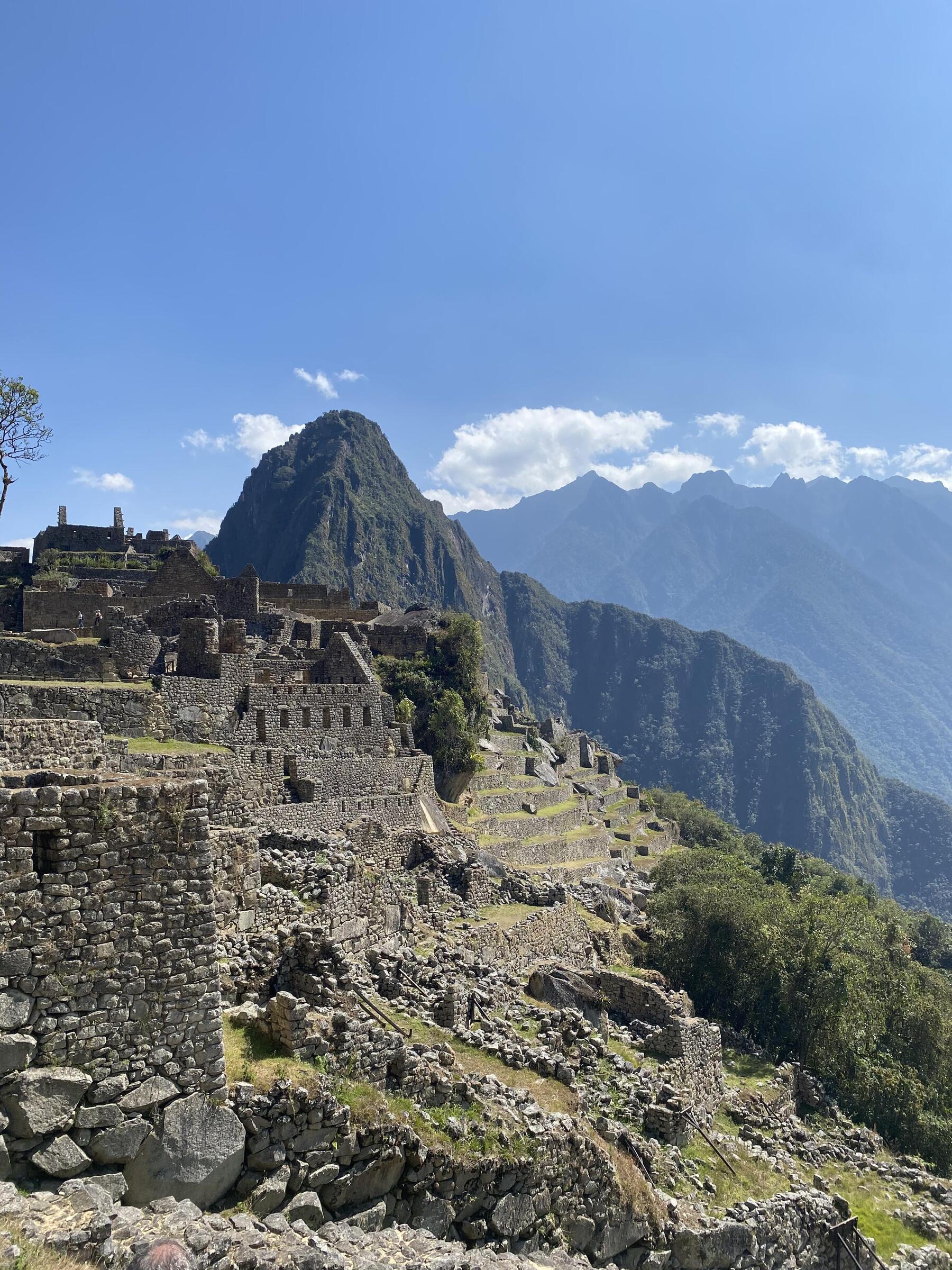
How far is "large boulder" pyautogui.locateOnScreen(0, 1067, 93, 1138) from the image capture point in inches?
219

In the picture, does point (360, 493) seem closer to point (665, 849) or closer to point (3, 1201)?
point (665, 849)

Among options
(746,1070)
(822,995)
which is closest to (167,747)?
(746,1070)

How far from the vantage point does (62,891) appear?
6023 millimetres

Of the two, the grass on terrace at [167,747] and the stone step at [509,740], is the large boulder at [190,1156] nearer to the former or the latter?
the grass on terrace at [167,747]

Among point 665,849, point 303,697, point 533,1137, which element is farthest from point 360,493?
point 533,1137

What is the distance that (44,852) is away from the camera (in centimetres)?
607

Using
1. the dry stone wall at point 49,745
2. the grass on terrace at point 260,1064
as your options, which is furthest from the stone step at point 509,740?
the grass on terrace at point 260,1064

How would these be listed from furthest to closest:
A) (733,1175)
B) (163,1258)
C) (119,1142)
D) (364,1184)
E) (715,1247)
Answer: (733,1175), (715,1247), (364,1184), (119,1142), (163,1258)

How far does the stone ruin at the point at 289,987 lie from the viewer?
5980mm

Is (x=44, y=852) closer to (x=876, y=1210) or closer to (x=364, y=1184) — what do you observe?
(x=364, y=1184)

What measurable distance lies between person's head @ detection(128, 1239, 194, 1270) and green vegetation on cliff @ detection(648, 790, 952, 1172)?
845 inches

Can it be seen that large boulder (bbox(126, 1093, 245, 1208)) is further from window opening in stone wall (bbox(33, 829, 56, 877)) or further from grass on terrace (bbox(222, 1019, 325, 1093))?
window opening in stone wall (bbox(33, 829, 56, 877))

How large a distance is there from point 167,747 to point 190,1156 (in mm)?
9913

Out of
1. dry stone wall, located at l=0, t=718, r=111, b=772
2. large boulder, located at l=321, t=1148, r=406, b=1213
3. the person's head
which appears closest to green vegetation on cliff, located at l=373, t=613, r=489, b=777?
dry stone wall, located at l=0, t=718, r=111, b=772
